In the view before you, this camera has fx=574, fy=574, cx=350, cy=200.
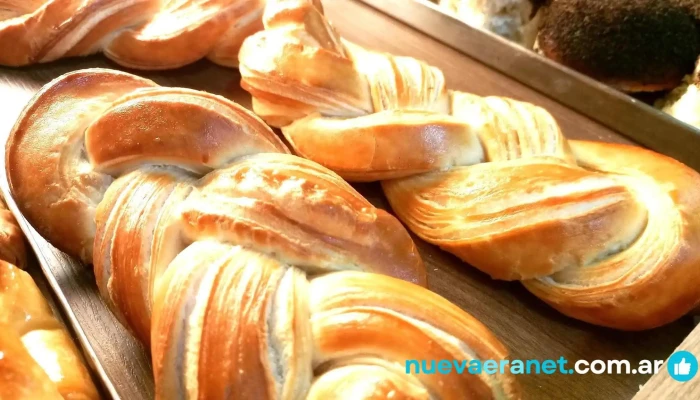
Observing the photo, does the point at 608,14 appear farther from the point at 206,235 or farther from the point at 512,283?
the point at 206,235

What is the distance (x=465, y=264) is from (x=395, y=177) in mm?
258

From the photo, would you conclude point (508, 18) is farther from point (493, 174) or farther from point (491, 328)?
point (491, 328)

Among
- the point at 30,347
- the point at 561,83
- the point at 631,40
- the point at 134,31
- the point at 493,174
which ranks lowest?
the point at 30,347

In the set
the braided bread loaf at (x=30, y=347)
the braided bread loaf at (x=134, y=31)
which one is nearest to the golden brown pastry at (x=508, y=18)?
the braided bread loaf at (x=134, y=31)

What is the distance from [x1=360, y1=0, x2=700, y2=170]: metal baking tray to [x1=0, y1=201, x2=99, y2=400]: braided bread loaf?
4.37ft

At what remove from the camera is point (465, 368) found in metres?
0.84

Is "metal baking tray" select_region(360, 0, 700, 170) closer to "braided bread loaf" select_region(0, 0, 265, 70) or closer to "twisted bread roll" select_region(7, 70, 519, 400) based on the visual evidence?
"braided bread loaf" select_region(0, 0, 265, 70)

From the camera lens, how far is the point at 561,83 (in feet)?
5.36

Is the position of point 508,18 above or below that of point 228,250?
above

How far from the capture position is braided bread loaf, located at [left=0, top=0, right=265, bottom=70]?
1676 millimetres

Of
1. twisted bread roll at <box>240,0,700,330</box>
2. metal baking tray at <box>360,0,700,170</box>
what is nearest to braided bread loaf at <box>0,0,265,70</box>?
twisted bread roll at <box>240,0,700,330</box>

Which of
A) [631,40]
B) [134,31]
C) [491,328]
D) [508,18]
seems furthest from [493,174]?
A: [134,31]

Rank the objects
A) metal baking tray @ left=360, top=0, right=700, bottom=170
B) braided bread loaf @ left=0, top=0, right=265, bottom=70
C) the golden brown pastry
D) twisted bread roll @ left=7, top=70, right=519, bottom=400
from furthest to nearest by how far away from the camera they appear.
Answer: the golden brown pastry, braided bread loaf @ left=0, top=0, right=265, bottom=70, metal baking tray @ left=360, top=0, right=700, bottom=170, twisted bread roll @ left=7, top=70, right=519, bottom=400

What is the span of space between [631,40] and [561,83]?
21 cm
